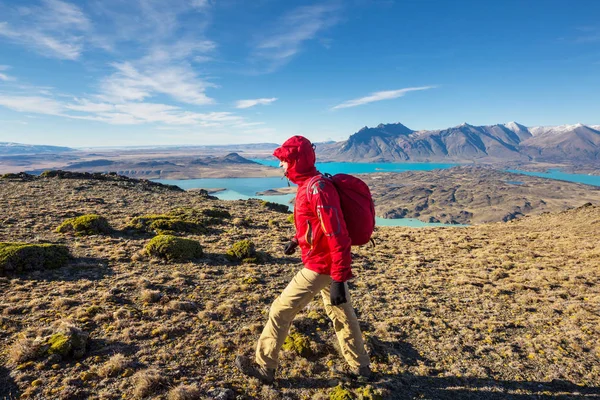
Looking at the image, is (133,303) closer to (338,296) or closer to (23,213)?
(338,296)

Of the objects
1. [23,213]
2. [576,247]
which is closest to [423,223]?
[576,247]

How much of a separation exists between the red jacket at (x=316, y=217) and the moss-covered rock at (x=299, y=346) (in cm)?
258

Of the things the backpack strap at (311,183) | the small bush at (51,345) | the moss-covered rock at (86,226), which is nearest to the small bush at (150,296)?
the small bush at (51,345)

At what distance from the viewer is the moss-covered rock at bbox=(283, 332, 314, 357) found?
6414 mm

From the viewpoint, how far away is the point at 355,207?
468cm

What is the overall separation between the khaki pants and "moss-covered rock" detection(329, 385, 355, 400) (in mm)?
503

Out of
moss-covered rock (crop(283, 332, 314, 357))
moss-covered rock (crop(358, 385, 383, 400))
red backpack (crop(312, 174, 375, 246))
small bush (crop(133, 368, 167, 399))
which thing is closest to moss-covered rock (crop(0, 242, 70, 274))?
small bush (crop(133, 368, 167, 399))

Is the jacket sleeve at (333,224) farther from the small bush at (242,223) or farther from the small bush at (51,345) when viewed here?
the small bush at (242,223)

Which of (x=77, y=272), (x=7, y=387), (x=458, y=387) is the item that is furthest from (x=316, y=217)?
(x=77, y=272)

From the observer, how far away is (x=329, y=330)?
7.60 metres

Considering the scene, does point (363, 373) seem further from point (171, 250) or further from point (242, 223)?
point (242, 223)

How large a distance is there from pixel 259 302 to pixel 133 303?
142 inches

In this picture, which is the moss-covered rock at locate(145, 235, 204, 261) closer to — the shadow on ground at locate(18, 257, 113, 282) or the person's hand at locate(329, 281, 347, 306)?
the shadow on ground at locate(18, 257, 113, 282)

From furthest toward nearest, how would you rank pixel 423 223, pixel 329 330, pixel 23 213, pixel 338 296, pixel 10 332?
pixel 423 223 < pixel 23 213 < pixel 329 330 < pixel 10 332 < pixel 338 296
